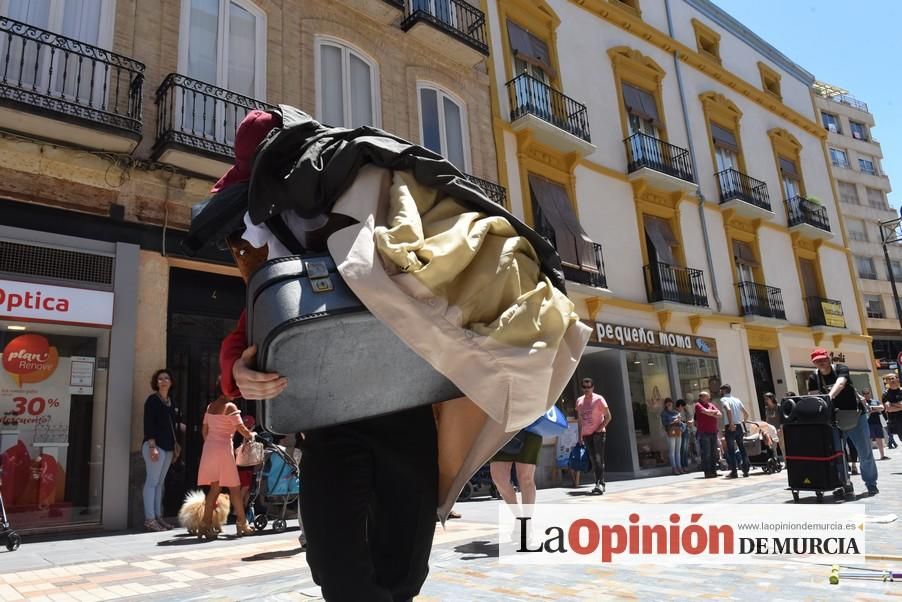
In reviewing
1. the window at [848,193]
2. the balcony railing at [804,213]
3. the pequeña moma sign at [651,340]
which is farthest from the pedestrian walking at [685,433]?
the window at [848,193]

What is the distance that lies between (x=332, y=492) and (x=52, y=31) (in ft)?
29.5

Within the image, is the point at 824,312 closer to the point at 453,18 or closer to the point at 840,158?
the point at 453,18

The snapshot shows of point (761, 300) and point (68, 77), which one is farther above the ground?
point (68, 77)

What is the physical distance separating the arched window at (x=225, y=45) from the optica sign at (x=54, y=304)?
366 centimetres

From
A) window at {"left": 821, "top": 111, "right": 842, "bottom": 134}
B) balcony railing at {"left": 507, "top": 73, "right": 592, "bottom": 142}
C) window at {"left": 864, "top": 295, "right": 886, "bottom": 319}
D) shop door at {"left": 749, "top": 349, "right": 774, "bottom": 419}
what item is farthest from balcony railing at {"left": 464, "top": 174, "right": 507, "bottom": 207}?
window at {"left": 821, "top": 111, "right": 842, "bottom": 134}

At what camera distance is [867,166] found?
46.2m

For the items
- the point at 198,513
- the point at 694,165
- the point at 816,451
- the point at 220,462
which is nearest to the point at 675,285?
the point at 694,165

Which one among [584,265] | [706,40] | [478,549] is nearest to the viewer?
[478,549]

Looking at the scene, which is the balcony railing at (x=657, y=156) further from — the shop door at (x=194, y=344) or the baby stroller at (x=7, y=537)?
the baby stroller at (x=7, y=537)

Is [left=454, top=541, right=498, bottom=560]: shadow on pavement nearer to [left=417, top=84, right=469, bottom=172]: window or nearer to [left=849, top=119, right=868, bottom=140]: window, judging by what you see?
[left=417, top=84, right=469, bottom=172]: window

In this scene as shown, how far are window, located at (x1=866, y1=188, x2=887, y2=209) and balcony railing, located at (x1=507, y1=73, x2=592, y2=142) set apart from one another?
40.0 m

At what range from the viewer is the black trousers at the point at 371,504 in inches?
61.7

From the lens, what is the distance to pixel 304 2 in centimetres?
1095

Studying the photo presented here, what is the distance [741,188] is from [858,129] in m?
35.8
